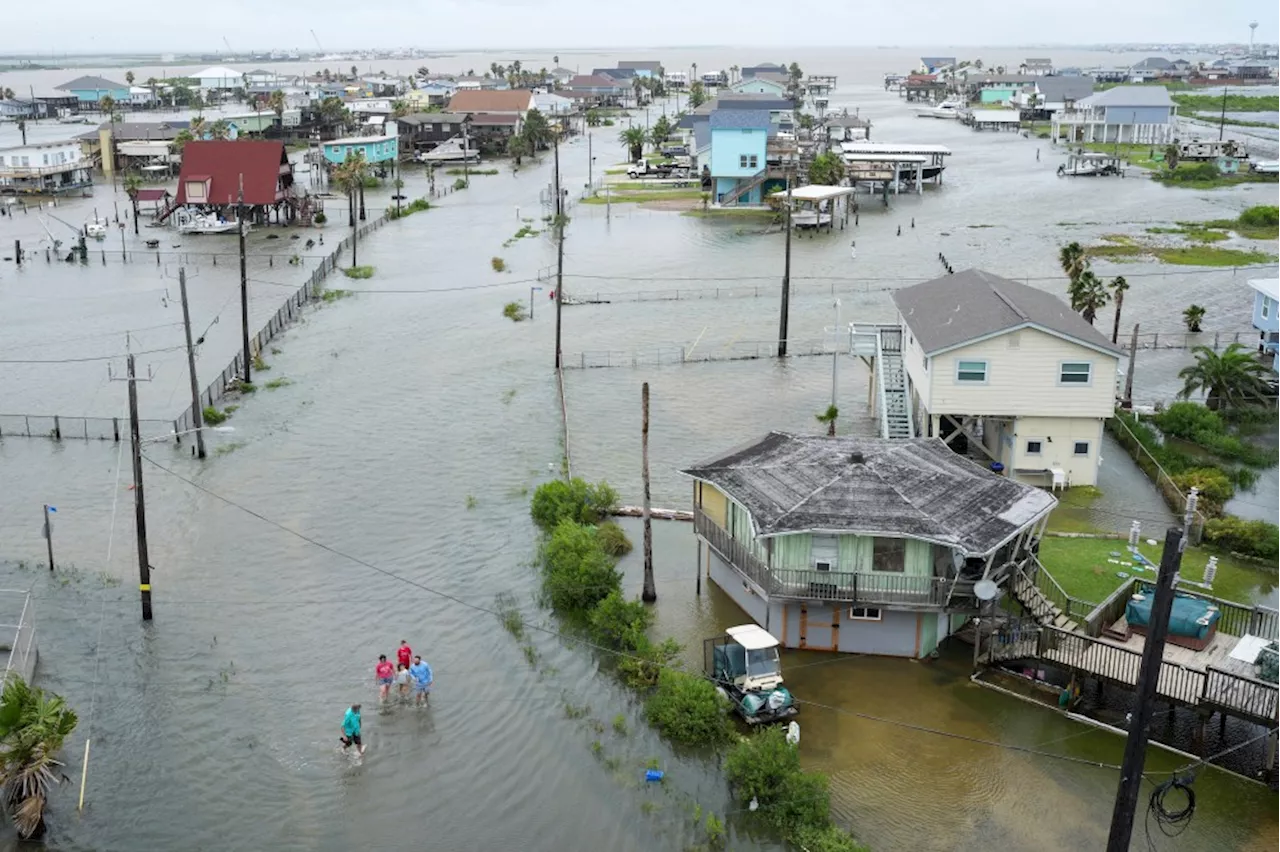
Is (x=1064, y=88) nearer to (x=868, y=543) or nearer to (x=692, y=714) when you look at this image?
(x=868, y=543)

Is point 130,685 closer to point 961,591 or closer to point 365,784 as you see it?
point 365,784

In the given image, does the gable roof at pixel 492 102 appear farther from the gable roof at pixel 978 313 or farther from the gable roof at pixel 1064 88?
the gable roof at pixel 978 313

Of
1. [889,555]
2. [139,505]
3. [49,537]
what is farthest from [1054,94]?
[139,505]

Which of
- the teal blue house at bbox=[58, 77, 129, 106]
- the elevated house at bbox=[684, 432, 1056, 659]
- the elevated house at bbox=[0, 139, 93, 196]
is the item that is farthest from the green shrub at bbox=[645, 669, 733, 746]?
the teal blue house at bbox=[58, 77, 129, 106]

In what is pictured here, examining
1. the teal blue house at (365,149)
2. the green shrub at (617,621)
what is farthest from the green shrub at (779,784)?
the teal blue house at (365,149)

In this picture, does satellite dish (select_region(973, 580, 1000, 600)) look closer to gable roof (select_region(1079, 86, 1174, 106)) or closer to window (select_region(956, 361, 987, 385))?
window (select_region(956, 361, 987, 385))

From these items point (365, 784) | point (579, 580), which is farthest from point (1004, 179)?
point (365, 784)

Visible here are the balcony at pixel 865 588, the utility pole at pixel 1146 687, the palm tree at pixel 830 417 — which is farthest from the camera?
the palm tree at pixel 830 417
